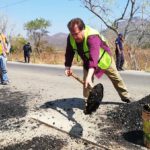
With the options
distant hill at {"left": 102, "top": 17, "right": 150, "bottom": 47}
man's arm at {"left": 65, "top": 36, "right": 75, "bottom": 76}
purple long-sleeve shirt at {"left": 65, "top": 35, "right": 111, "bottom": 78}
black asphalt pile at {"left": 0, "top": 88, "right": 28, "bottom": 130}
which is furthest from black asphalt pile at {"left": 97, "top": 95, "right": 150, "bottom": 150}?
distant hill at {"left": 102, "top": 17, "right": 150, "bottom": 47}

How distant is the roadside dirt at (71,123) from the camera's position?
6.16 metres

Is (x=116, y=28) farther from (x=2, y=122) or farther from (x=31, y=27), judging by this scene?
(x=31, y=27)

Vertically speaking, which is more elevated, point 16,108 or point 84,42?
point 84,42

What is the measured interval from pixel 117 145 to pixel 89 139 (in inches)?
18.6

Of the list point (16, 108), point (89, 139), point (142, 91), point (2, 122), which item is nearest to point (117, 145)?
point (89, 139)

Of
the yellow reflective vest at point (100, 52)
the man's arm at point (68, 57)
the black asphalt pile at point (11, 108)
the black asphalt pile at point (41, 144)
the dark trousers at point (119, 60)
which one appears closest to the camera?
the black asphalt pile at point (41, 144)

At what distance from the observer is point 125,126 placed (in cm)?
687

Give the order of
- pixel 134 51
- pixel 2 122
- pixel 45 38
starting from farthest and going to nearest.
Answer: pixel 45 38 < pixel 134 51 < pixel 2 122

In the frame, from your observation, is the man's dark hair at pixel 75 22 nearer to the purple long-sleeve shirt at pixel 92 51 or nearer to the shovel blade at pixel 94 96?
the purple long-sleeve shirt at pixel 92 51

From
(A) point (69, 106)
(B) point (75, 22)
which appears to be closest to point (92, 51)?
(B) point (75, 22)

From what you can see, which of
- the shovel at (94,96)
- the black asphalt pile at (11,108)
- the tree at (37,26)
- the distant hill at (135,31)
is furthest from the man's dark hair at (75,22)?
the tree at (37,26)

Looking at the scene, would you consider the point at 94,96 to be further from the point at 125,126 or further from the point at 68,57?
the point at 68,57

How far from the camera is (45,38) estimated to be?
234 ft

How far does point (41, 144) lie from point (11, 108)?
2.90m
